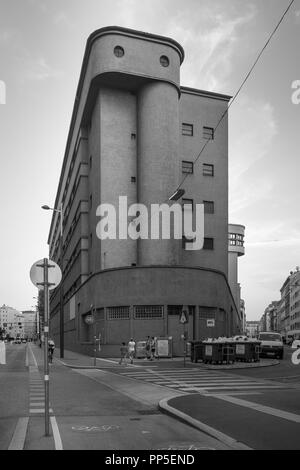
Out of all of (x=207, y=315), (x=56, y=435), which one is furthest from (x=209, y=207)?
(x=56, y=435)

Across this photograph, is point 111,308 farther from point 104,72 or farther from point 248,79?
point 248,79

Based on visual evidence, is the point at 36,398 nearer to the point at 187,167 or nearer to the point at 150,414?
the point at 150,414

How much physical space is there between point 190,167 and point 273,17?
37.1 metres

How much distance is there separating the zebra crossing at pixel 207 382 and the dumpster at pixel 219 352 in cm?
572

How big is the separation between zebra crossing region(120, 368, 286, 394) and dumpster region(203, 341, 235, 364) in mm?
5725

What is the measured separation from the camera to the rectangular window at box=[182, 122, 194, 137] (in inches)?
2076

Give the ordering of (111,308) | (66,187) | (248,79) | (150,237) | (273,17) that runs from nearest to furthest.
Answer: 1. (273,17)
2. (248,79)
3. (111,308)
4. (150,237)
5. (66,187)

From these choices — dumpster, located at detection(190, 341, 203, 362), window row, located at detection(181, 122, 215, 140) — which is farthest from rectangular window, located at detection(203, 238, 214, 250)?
dumpster, located at detection(190, 341, 203, 362)

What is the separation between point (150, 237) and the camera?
4625 centimetres

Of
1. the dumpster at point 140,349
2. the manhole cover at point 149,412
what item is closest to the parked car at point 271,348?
the dumpster at point 140,349

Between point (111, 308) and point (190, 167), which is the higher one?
point (190, 167)

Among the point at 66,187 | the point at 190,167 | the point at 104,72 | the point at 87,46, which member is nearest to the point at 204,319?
the point at 190,167

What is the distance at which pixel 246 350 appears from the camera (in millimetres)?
33125

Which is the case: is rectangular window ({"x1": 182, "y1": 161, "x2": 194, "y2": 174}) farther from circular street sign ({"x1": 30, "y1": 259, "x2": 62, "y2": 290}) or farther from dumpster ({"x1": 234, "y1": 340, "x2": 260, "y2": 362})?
circular street sign ({"x1": 30, "y1": 259, "x2": 62, "y2": 290})
